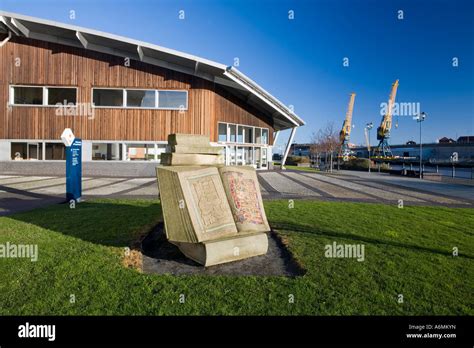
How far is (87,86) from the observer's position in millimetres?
20422

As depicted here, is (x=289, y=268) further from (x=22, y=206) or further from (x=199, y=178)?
(x=22, y=206)

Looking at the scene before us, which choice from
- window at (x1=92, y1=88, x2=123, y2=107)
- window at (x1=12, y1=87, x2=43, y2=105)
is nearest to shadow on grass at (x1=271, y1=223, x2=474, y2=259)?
window at (x1=92, y1=88, x2=123, y2=107)

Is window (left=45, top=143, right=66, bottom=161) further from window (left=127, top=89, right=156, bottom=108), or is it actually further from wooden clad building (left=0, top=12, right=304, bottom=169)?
window (left=127, top=89, right=156, bottom=108)

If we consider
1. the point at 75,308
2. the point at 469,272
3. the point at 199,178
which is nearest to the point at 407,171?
the point at 469,272

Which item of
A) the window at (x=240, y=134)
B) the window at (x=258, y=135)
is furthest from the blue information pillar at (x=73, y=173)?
the window at (x=258, y=135)

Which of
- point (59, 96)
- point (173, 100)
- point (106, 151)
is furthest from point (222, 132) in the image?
point (59, 96)

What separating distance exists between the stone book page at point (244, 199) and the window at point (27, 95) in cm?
2305

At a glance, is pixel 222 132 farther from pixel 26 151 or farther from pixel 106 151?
pixel 26 151

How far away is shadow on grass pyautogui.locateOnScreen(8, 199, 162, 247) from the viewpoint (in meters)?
5.72

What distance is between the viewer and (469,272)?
412 cm

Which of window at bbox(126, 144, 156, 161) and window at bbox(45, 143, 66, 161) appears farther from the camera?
window at bbox(126, 144, 156, 161)

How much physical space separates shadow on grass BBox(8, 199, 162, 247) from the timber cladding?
41.9 feet

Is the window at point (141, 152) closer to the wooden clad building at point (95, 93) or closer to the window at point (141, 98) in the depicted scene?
the wooden clad building at point (95, 93)
